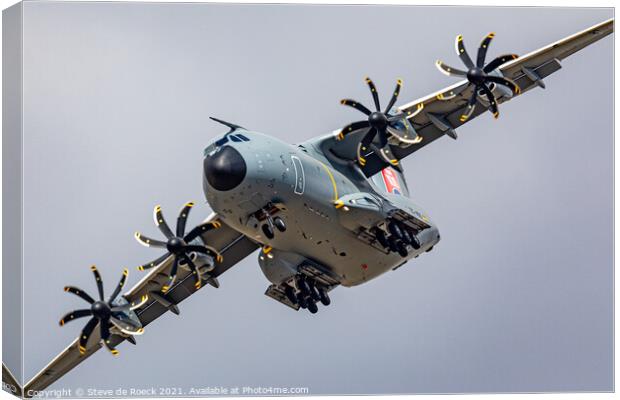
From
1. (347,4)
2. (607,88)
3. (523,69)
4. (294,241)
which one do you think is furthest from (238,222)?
(607,88)

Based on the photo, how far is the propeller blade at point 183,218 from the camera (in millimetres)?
28442

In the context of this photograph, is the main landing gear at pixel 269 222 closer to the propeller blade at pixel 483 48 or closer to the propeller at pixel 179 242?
the propeller at pixel 179 242

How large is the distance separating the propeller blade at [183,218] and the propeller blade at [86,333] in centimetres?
372

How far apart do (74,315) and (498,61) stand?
12.8 metres

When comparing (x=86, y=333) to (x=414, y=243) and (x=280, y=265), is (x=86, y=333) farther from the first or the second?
(x=414, y=243)

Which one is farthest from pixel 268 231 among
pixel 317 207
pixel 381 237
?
pixel 381 237

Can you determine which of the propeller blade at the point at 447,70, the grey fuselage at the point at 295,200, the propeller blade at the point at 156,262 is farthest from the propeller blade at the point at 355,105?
the propeller blade at the point at 156,262

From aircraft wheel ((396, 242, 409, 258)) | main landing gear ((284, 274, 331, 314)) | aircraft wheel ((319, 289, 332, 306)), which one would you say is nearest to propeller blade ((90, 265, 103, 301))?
main landing gear ((284, 274, 331, 314))

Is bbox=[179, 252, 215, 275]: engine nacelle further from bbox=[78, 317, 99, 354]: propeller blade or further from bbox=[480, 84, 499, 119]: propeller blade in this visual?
bbox=[480, 84, 499, 119]: propeller blade

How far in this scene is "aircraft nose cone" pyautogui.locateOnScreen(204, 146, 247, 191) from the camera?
25.3 meters

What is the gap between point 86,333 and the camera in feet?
98.2

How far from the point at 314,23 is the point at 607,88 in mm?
7845

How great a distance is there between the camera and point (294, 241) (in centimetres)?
2795

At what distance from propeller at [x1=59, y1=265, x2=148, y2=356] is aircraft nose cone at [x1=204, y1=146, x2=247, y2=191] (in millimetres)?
5411
